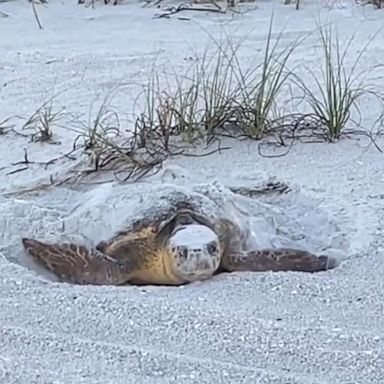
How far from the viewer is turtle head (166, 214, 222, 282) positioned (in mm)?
3229

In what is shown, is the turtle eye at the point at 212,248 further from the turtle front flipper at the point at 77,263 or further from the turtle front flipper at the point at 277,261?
the turtle front flipper at the point at 77,263

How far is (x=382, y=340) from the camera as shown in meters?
2.79

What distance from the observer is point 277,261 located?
338 centimetres

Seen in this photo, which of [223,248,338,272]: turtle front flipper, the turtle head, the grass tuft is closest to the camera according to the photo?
the turtle head

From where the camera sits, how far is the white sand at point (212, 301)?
2648 millimetres

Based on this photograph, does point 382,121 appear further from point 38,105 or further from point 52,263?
point 52,263

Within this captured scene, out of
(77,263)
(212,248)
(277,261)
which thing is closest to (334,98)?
(277,261)

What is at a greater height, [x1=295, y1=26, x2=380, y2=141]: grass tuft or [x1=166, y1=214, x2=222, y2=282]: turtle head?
[x1=166, y1=214, x2=222, y2=282]: turtle head

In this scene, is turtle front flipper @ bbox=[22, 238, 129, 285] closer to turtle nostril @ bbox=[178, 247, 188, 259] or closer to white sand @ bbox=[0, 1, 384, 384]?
white sand @ bbox=[0, 1, 384, 384]

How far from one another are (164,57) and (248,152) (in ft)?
5.60

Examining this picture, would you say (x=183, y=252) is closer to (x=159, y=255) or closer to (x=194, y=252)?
(x=194, y=252)

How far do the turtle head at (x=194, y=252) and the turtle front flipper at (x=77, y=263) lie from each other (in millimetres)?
180

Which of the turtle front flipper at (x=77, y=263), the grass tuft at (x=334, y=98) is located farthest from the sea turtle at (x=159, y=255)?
the grass tuft at (x=334, y=98)

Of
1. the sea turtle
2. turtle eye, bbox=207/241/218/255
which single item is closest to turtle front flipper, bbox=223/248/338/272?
the sea turtle
